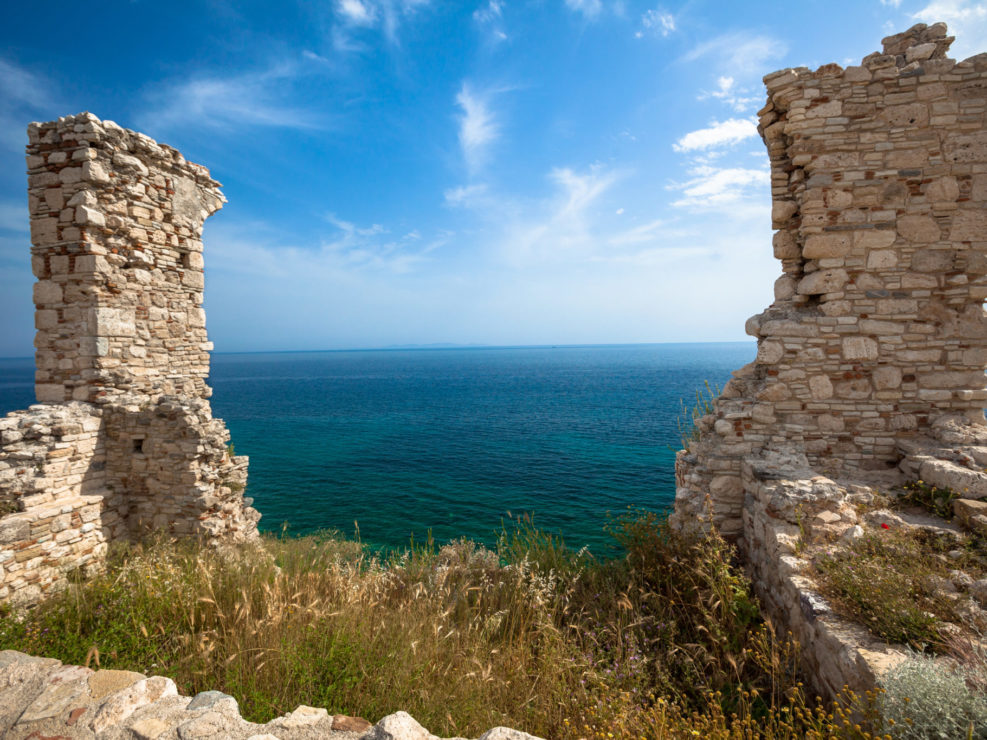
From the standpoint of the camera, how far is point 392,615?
423 cm

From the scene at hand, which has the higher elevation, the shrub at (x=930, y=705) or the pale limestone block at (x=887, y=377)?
the pale limestone block at (x=887, y=377)

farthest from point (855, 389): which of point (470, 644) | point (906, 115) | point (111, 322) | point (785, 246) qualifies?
point (111, 322)

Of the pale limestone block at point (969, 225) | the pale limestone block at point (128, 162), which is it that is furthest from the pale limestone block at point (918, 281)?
the pale limestone block at point (128, 162)

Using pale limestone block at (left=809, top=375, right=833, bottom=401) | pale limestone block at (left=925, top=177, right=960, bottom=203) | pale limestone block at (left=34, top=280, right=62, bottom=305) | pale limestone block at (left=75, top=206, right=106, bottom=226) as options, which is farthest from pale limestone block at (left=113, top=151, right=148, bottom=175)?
pale limestone block at (left=925, top=177, right=960, bottom=203)

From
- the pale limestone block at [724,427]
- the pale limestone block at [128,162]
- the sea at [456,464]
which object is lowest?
the sea at [456,464]

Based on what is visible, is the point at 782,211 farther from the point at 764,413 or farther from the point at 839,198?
the point at 764,413

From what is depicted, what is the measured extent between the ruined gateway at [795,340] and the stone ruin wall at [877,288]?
0.02 metres

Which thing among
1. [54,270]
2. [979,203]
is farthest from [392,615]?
[979,203]

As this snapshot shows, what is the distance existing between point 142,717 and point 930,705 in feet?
14.1

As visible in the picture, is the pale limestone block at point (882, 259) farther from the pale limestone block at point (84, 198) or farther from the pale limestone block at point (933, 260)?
the pale limestone block at point (84, 198)

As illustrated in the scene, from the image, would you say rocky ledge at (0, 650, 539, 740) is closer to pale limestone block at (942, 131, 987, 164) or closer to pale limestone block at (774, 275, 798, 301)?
pale limestone block at (774, 275, 798, 301)

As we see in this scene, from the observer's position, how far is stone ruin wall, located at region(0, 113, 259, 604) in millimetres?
6172

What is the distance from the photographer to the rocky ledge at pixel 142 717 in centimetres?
257

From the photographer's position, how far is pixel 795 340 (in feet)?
19.0
